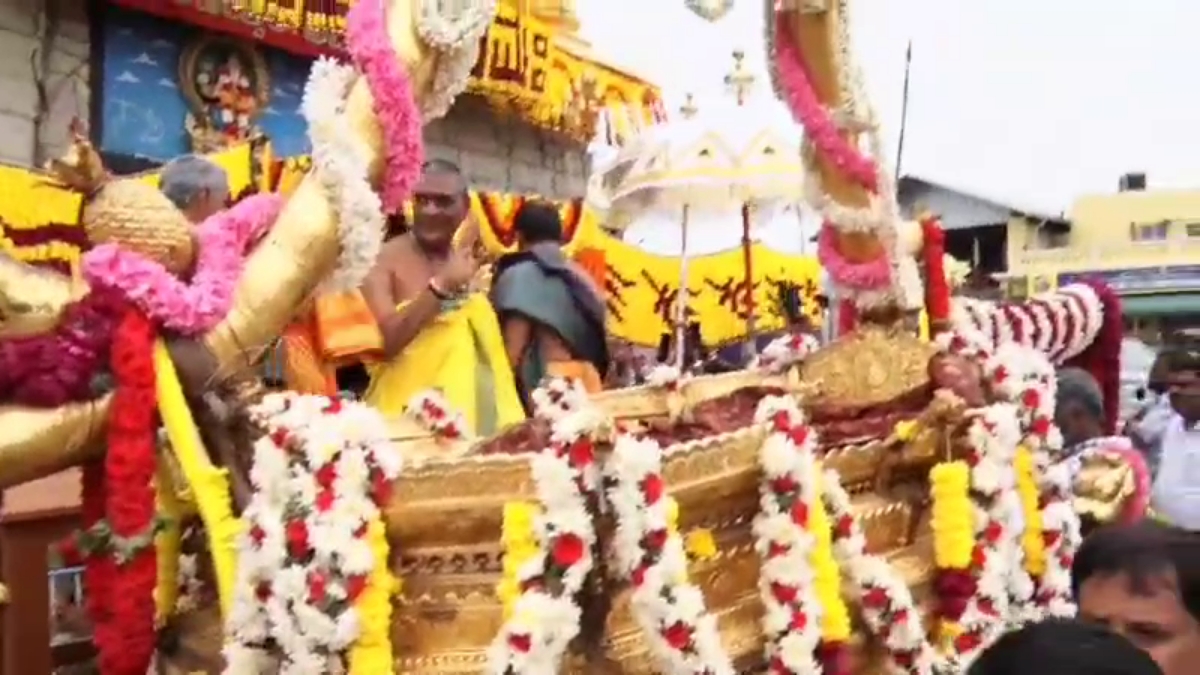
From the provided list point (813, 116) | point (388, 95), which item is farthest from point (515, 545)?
point (813, 116)

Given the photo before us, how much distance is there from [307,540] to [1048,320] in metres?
3.49

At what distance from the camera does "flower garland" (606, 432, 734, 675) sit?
7.36 ft

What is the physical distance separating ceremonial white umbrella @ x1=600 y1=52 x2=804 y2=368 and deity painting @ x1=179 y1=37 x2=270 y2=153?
7.38 feet

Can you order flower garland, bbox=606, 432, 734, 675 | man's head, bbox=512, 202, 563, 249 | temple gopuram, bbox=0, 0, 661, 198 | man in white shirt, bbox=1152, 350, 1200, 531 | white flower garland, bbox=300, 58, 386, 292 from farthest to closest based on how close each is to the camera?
temple gopuram, bbox=0, 0, 661, 198 → man's head, bbox=512, 202, 563, 249 → man in white shirt, bbox=1152, 350, 1200, 531 → white flower garland, bbox=300, 58, 386, 292 → flower garland, bbox=606, 432, 734, 675

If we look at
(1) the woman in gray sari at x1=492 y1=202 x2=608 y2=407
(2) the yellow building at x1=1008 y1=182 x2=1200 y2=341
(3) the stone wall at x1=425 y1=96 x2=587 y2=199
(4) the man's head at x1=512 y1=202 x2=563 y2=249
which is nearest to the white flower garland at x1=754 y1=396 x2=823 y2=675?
(1) the woman in gray sari at x1=492 y1=202 x2=608 y2=407

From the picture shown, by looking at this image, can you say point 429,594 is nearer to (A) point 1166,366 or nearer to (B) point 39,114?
(A) point 1166,366

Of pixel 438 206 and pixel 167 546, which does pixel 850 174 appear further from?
pixel 167 546

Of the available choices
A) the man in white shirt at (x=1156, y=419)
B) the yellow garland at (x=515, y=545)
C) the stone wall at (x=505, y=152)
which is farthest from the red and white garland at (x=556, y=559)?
the stone wall at (x=505, y=152)

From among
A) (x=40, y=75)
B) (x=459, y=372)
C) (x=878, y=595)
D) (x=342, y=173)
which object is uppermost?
(x=40, y=75)

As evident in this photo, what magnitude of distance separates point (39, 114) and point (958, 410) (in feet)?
17.6

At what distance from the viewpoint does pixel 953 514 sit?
11.3 feet

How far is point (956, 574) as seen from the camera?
11.3 ft

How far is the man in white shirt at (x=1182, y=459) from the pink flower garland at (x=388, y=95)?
282 cm

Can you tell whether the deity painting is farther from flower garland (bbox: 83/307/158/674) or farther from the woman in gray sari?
flower garland (bbox: 83/307/158/674)
